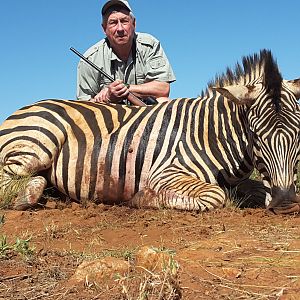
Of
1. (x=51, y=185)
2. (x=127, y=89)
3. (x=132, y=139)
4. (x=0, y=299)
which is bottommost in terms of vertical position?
(x=0, y=299)

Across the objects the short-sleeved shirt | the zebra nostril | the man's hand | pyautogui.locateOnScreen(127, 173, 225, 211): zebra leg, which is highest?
the short-sleeved shirt

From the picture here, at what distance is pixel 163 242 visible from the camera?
2.79m

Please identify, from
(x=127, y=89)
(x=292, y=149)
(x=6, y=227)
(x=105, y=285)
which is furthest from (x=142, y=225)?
(x=127, y=89)

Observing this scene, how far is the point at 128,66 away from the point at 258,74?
74.3 inches

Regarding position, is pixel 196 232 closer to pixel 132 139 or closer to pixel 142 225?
pixel 142 225

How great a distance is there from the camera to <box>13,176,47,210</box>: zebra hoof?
Result: 4.03 m

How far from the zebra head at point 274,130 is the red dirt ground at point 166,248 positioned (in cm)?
20

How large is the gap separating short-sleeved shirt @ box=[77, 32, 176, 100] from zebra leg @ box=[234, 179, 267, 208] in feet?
5.86

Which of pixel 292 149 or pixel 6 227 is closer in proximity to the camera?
pixel 6 227

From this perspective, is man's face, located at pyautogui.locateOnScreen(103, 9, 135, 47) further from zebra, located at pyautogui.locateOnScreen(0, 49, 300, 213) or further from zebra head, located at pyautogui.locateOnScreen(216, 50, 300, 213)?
zebra head, located at pyautogui.locateOnScreen(216, 50, 300, 213)

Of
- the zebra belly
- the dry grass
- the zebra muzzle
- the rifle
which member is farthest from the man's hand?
the zebra muzzle

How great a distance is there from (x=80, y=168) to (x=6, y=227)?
1181 millimetres

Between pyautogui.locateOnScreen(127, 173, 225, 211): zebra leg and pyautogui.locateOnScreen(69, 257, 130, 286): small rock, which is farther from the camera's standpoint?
pyautogui.locateOnScreen(127, 173, 225, 211): zebra leg

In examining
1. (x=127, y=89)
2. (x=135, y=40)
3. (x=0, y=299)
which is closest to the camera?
(x=0, y=299)
